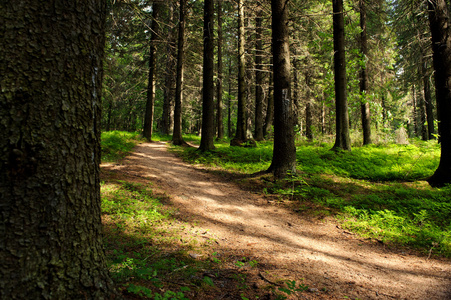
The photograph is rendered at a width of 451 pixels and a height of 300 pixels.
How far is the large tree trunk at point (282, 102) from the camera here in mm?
6836

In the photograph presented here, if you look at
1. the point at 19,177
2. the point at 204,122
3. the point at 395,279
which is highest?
the point at 204,122

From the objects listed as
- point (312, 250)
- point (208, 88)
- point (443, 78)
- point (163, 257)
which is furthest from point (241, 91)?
point (163, 257)

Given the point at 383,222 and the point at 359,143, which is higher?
the point at 359,143

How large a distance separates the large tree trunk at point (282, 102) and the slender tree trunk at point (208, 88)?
13.2 feet

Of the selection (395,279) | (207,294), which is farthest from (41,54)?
(395,279)

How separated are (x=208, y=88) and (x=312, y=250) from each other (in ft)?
26.8

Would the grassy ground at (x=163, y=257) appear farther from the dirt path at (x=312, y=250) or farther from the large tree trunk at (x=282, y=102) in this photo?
the large tree trunk at (x=282, y=102)

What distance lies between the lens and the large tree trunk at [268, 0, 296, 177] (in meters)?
6.84

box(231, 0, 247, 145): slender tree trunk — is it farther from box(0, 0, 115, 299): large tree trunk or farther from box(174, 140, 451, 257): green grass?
box(0, 0, 115, 299): large tree trunk

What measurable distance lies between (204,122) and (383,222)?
24.8 ft

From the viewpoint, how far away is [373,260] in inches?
143

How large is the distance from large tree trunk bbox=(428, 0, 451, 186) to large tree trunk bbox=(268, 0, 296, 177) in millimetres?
3770

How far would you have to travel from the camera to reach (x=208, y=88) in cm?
1052

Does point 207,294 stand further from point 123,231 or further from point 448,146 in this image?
point 448,146
